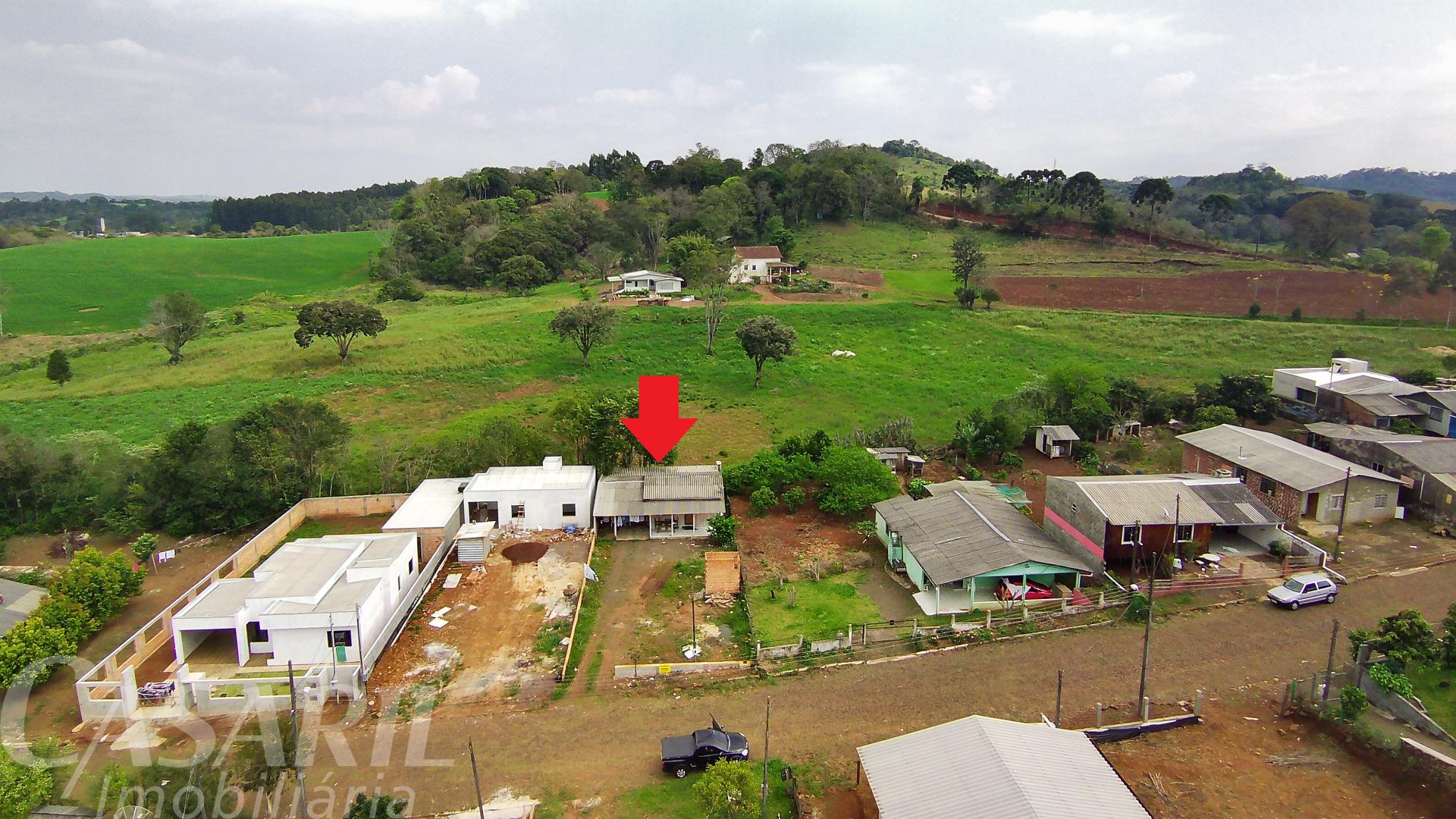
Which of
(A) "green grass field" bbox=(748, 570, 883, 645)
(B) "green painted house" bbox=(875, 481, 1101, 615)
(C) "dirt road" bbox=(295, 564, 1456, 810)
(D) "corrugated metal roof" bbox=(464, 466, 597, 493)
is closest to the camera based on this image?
(C) "dirt road" bbox=(295, 564, 1456, 810)

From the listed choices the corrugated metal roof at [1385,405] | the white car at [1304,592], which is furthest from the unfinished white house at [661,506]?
the corrugated metal roof at [1385,405]

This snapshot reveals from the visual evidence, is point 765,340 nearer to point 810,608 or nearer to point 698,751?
point 810,608

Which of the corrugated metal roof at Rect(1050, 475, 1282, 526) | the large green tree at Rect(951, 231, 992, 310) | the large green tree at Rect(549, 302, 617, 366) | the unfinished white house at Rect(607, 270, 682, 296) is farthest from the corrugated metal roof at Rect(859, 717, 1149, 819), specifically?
the unfinished white house at Rect(607, 270, 682, 296)

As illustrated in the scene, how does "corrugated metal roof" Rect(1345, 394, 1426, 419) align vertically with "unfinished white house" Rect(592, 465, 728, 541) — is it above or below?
above

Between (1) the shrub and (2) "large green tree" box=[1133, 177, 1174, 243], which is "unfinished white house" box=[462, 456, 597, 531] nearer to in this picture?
(1) the shrub

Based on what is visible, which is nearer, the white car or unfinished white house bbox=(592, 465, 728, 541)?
the white car

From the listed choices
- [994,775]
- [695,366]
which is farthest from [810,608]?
[695,366]

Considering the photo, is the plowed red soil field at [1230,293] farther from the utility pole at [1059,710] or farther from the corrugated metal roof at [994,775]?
the corrugated metal roof at [994,775]
